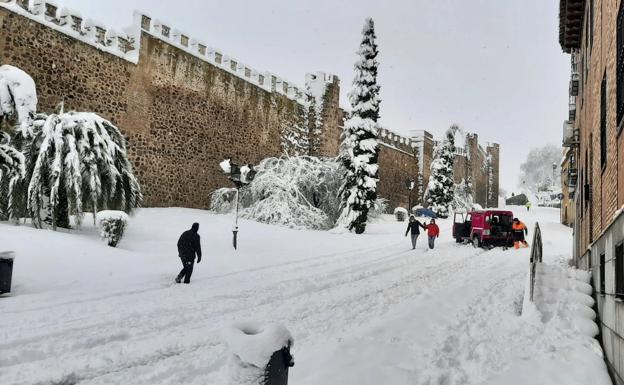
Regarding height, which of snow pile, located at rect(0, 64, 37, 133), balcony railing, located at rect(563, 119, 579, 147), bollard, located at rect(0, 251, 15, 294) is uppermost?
balcony railing, located at rect(563, 119, 579, 147)

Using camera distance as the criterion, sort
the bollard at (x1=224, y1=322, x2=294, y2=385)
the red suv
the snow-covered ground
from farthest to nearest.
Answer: the red suv → the snow-covered ground → the bollard at (x1=224, y1=322, x2=294, y2=385)

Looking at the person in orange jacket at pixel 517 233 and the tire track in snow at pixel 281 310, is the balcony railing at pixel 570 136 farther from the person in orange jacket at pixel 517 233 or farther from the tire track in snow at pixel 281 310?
the person in orange jacket at pixel 517 233

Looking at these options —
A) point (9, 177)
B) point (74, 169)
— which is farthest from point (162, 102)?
point (9, 177)

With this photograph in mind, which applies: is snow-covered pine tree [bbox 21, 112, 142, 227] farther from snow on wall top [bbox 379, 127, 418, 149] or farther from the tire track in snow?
snow on wall top [bbox 379, 127, 418, 149]

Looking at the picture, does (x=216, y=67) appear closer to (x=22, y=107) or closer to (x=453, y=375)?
(x=22, y=107)

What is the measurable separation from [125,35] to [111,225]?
9441 mm

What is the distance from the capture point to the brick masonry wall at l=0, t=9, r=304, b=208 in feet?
50.2

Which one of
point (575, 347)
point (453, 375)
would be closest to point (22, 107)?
point (453, 375)

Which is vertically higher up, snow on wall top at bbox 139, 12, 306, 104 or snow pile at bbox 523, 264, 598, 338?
snow on wall top at bbox 139, 12, 306, 104

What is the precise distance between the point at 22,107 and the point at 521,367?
755 cm

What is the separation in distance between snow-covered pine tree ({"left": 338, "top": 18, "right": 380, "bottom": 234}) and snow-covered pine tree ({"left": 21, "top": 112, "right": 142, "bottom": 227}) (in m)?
11.3

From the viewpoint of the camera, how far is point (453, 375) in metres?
4.65

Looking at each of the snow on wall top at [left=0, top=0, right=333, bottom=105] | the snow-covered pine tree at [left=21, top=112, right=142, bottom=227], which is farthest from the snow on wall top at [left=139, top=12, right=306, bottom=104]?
the snow-covered pine tree at [left=21, top=112, right=142, bottom=227]

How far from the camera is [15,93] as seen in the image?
24.5 feet
